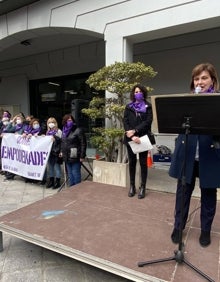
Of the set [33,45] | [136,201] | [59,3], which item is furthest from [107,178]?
[33,45]

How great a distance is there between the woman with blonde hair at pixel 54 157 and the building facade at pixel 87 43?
3.12ft

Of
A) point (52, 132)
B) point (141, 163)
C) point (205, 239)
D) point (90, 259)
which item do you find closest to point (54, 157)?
point (52, 132)

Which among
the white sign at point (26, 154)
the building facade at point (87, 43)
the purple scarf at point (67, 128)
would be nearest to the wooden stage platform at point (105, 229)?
the purple scarf at point (67, 128)

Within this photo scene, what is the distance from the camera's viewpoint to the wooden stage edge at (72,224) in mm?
2377

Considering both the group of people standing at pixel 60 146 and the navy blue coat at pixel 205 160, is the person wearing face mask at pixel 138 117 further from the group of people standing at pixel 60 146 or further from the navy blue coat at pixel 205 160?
the navy blue coat at pixel 205 160

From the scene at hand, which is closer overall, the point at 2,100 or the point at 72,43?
the point at 72,43

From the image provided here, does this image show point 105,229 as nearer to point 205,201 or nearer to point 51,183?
point 205,201

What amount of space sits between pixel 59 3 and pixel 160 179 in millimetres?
4292

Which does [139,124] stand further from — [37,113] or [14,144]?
[37,113]

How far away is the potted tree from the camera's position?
179 inches

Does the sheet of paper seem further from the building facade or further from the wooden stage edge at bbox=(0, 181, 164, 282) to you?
the building facade

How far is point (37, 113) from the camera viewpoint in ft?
37.6

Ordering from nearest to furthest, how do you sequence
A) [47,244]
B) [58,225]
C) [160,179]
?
[47,244] < [58,225] < [160,179]

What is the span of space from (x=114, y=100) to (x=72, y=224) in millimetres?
2518
